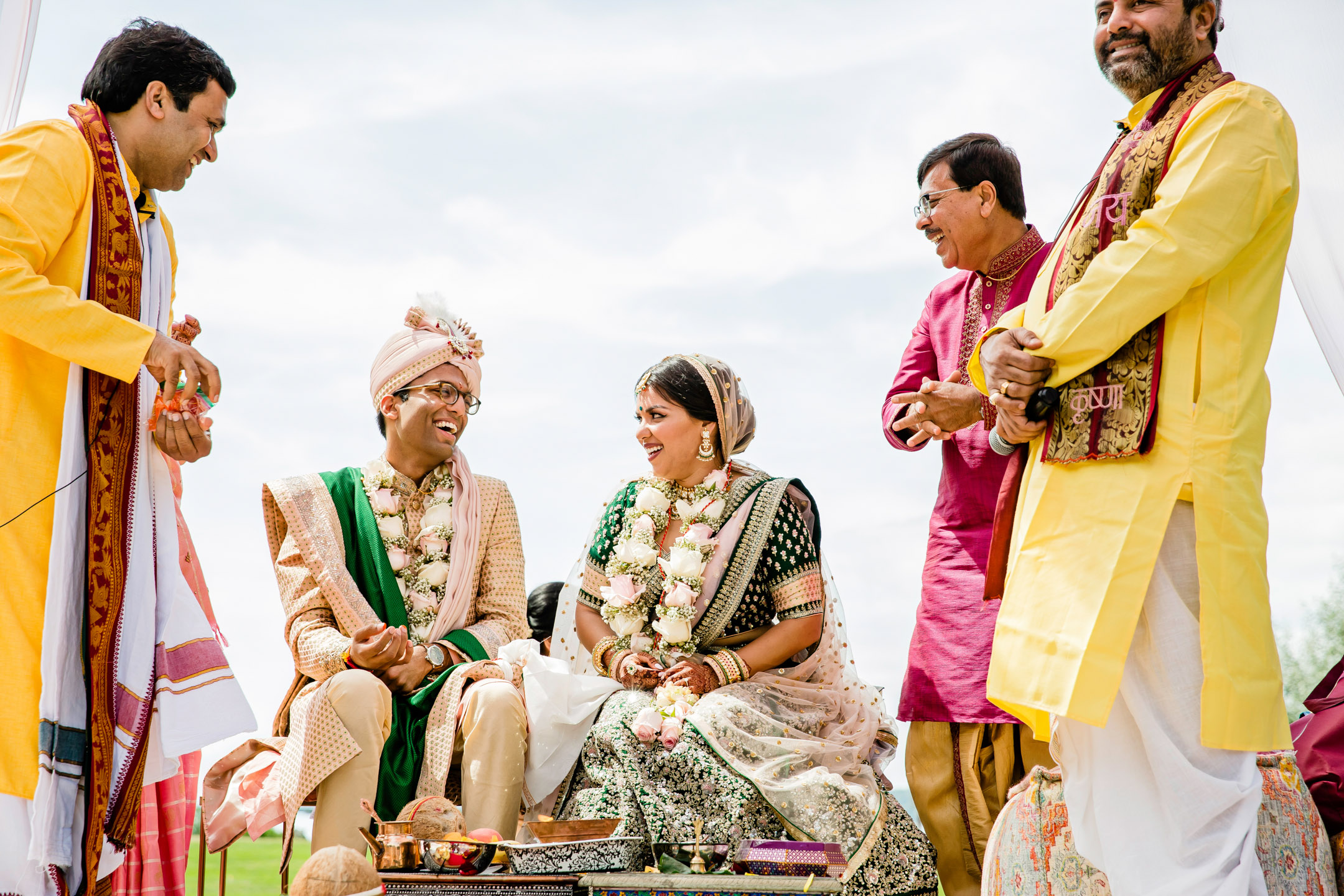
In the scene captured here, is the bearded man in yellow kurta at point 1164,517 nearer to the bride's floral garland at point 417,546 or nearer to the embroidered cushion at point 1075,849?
the embroidered cushion at point 1075,849

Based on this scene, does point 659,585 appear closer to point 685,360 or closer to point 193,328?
point 685,360

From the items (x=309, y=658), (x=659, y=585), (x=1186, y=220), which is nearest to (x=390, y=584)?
(x=309, y=658)

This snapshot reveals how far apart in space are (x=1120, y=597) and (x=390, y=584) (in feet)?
8.86

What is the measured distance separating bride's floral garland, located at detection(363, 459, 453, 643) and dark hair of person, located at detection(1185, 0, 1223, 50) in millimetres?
2970

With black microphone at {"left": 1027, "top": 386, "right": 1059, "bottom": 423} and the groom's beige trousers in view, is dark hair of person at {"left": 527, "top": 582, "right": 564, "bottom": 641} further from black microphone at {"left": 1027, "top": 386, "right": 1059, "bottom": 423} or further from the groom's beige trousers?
black microphone at {"left": 1027, "top": 386, "right": 1059, "bottom": 423}

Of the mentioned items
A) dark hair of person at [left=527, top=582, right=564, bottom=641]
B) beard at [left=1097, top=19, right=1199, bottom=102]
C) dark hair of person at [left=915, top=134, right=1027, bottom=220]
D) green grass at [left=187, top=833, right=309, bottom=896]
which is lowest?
green grass at [left=187, top=833, right=309, bottom=896]

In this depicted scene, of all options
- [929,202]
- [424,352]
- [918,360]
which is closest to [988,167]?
[929,202]

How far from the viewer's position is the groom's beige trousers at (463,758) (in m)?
3.71

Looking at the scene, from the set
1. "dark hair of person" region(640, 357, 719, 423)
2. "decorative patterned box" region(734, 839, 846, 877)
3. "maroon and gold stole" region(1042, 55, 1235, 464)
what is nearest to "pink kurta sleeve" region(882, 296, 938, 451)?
"dark hair of person" region(640, 357, 719, 423)

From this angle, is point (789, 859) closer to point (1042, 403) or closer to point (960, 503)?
point (1042, 403)

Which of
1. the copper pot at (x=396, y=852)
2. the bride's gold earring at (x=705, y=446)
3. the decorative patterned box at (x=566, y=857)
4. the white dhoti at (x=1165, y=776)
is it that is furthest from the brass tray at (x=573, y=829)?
the bride's gold earring at (x=705, y=446)

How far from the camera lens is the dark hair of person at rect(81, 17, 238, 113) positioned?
10.9ft

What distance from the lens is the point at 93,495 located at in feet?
9.95

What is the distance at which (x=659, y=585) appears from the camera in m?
4.38
